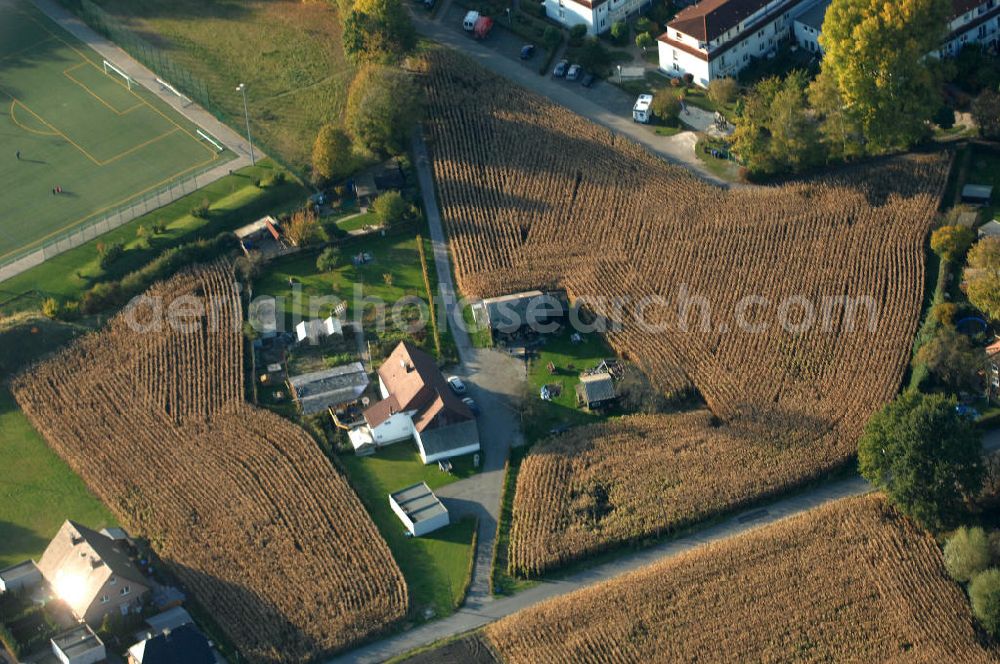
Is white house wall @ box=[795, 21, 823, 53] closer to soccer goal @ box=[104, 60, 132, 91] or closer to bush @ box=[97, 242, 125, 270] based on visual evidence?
soccer goal @ box=[104, 60, 132, 91]

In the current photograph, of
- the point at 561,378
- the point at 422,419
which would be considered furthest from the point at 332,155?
the point at 422,419

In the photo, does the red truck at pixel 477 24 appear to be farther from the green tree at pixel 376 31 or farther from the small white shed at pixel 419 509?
the small white shed at pixel 419 509

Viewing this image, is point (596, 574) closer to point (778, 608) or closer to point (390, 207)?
point (778, 608)

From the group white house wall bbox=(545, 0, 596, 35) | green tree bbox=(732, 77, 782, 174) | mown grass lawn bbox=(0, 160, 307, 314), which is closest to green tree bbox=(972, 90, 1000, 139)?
green tree bbox=(732, 77, 782, 174)

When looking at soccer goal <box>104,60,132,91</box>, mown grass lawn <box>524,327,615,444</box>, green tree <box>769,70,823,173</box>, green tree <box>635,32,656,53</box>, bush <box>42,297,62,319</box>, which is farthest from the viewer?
soccer goal <box>104,60,132,91</box>

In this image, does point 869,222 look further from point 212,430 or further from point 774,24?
point 212,430

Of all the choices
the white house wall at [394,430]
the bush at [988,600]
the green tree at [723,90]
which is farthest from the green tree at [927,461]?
the green tree at [723,90]
